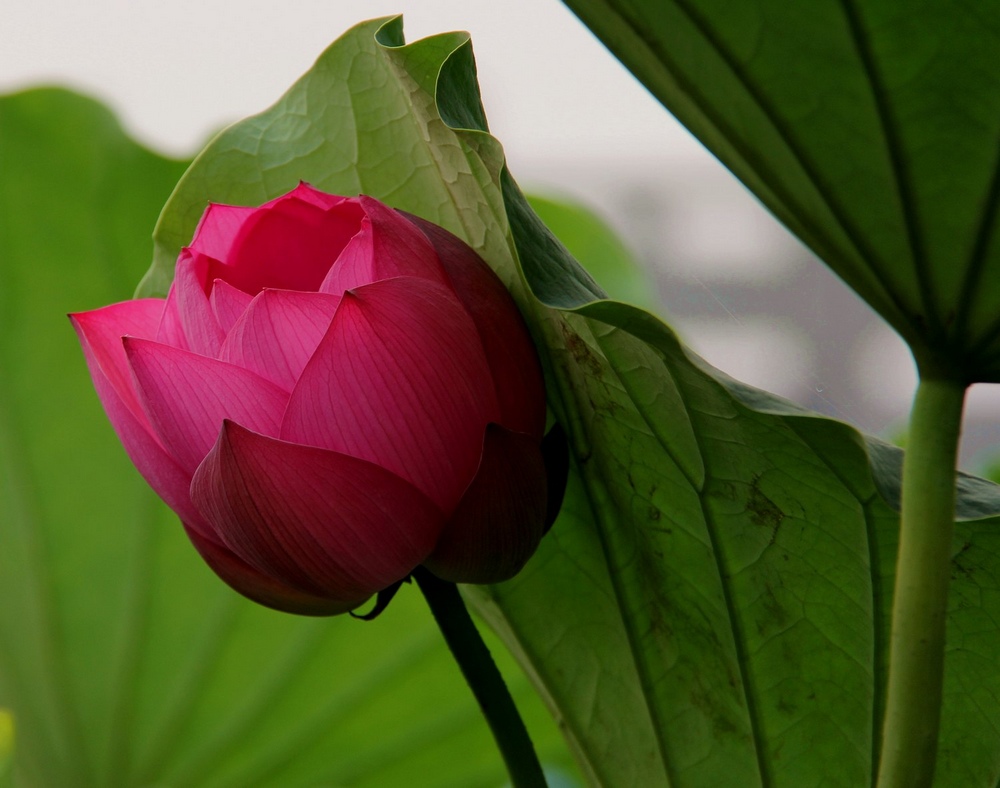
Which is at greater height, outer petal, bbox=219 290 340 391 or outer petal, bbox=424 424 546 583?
outer petal, bbox=219 290 340 391

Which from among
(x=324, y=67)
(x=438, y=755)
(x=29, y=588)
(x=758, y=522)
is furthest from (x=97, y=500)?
(x=758, y=522)

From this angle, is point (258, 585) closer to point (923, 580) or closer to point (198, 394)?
point (198, 394)

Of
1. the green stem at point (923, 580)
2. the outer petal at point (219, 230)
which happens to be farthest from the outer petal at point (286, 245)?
the green stem at point (923, 580)

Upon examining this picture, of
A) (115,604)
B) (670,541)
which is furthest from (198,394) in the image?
(115,604)

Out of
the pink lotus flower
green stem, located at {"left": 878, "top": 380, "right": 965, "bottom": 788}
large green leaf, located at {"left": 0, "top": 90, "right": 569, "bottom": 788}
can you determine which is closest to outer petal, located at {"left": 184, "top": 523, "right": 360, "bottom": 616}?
the pink lotus flower

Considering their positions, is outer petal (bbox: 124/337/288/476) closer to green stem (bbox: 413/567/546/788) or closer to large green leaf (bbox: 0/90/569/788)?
green stem (bbox: 413/567/546/788)

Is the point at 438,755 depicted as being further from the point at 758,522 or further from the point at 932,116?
the point at 932,116
